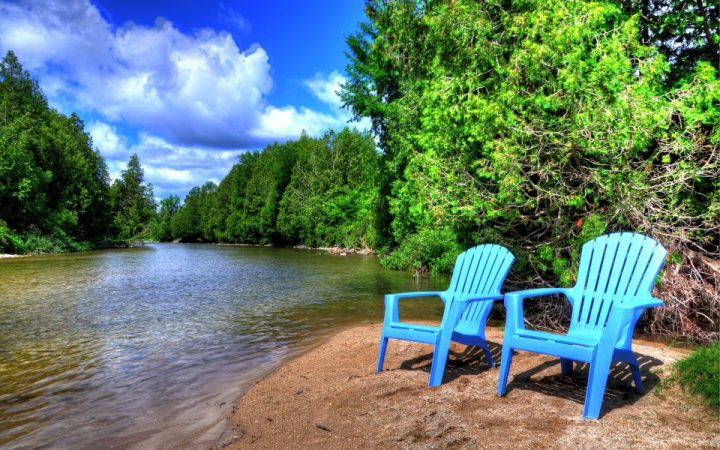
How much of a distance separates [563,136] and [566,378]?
9.78ft

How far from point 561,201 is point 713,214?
5.65 feet

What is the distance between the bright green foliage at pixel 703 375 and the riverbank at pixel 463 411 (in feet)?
0.31

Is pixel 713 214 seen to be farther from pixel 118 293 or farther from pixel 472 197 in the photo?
pixel 118 293

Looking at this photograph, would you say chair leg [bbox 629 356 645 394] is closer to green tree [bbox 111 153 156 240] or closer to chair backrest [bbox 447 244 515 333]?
chair backrest [bbox 447 244 515 333]

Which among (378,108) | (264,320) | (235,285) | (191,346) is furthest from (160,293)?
(378,108)

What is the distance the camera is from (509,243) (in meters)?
7.04

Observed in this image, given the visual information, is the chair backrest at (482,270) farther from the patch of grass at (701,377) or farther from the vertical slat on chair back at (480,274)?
the patch of grass at (701,377)

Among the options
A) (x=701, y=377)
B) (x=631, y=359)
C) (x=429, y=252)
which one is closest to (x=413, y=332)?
(x=631, y=359)

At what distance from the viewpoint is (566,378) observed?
3.79 meters

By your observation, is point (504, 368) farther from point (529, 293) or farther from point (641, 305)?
point (641, 305)

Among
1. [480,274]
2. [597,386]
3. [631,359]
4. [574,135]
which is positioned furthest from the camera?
[574,135]

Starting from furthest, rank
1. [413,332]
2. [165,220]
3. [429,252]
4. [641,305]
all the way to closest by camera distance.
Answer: [165,220] < [429,252] < [413,332] < [641,305]

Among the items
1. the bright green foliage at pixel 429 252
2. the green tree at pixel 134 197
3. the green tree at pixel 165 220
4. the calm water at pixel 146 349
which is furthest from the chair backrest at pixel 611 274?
the green tree at pixel 165 220

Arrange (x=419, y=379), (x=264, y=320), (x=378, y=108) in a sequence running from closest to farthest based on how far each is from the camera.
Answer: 1. (x=419, y=379)
2. (x=264, y=320)
3. (x=378, y=108)
